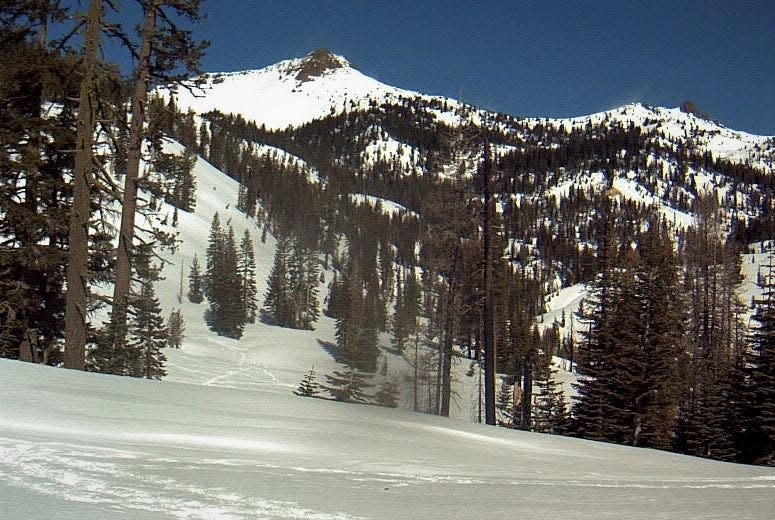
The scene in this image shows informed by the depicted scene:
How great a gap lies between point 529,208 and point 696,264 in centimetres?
13528

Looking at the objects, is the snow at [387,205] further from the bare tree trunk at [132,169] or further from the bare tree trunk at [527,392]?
the bare tree trunk at [132,169]

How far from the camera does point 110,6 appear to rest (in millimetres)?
12836

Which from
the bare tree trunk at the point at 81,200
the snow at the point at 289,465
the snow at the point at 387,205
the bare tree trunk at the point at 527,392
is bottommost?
the bare tree trunk at the point at 527,392

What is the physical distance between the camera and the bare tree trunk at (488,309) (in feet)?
66.7

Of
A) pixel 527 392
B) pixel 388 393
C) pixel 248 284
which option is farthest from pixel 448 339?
pixel 248 284

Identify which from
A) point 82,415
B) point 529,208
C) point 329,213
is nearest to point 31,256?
point 82,415

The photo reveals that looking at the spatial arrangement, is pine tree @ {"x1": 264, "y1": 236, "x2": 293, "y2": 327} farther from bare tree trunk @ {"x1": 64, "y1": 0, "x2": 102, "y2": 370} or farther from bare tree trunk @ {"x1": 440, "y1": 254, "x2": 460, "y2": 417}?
bare tree trunk @ {"x1": 64, "y1": 0, "x2": 102, "y2": 370}

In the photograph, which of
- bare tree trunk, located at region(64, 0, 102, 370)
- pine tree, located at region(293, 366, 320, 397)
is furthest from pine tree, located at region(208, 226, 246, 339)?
bare tree trunk, located at region(64, 0, 102, 370)

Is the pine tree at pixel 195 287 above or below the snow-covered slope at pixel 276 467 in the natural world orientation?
above

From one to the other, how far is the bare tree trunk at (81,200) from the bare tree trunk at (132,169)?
1269 millimetres

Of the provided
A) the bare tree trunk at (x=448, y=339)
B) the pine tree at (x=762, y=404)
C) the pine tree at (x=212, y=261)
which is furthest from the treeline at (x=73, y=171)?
the pine tree at (x=212, y=261)

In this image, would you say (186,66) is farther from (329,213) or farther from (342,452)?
(329,213)

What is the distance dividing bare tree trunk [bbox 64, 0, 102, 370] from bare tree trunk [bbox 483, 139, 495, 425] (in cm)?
1220

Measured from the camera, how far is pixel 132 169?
15164 millimetres
